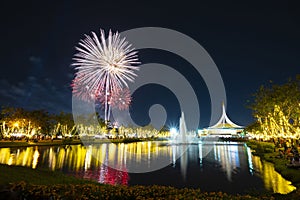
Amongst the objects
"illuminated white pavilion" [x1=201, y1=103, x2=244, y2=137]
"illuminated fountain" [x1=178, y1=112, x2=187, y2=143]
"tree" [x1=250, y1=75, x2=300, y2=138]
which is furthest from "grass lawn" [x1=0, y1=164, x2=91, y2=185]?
"illuminated white pavilion" [x1=201, y1=103, x2=244, y2=137]

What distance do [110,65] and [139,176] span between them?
28.5 meters

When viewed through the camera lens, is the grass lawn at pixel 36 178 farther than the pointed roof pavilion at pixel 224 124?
No

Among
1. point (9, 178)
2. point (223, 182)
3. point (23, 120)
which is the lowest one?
point (223, 182)

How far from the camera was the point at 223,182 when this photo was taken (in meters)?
17.3

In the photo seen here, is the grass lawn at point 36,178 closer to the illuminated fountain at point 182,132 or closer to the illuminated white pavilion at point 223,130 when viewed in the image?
the illuminated fountain at point 182,132

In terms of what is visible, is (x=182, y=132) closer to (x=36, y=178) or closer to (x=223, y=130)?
(x=36, y=178)

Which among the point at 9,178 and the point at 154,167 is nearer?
the point at 9,178

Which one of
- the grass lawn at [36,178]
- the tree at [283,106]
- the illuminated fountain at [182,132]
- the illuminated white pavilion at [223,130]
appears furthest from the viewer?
the illuminated white pavilion at [223,130]

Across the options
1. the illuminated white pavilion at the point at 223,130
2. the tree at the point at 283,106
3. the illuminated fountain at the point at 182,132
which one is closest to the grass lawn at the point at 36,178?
the tree at the point at 283,106

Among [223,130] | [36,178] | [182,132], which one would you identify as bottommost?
[36,178]

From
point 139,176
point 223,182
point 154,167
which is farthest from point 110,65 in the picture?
point 223,182

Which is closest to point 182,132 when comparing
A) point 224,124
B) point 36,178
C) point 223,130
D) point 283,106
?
point 283,106

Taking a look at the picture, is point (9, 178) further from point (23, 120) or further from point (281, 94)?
point (23, 120)

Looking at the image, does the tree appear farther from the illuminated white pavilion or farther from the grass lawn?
the illuminated white pavilion
